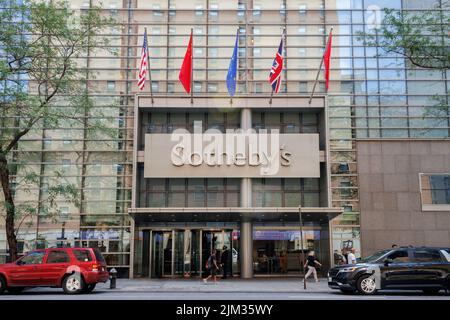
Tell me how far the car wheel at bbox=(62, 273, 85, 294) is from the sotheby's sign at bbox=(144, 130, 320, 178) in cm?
928

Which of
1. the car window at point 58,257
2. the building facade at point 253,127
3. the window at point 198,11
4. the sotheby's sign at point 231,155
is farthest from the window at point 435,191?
the car window at point 58,257

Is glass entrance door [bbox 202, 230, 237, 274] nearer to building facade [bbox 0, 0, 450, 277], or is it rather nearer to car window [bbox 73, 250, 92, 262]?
building facade [bbox 0, 0, 450, 277]

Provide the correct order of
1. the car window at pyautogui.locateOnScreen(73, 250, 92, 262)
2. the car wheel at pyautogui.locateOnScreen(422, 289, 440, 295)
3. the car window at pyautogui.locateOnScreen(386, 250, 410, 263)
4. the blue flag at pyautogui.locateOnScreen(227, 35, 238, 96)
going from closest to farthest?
the car wheel at pyautogui.locateOnScreen(422, 289, 440, 295)
the car window at pyautogui.locateOnScreen(386, 250, 410, 263)
the car window at pyautogui.locateOnScreen(73, 250, 92, 262)
the blue flag at pyautogui.locateOnScreen(227, 35, 238, 96)

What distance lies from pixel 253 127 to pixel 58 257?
13.9 meters

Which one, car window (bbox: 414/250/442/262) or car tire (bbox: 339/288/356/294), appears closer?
car window (bbox: 414/250/442/262)

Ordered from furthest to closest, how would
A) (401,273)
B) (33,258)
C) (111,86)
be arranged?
(111,86) → (33,258) → (401,273)

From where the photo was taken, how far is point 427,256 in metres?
17.5

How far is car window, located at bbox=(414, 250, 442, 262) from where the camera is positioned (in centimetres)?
1735

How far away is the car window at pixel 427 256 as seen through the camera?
17345 mm

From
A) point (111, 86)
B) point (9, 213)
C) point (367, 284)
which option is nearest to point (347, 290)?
point (367, 284)

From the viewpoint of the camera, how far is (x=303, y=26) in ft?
97.5

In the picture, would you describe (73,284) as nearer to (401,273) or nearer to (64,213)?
(64,213)

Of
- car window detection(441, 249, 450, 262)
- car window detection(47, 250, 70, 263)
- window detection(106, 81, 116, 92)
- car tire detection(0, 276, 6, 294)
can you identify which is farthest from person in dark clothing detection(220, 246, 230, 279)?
window detection(106, 81, 116, 92)
